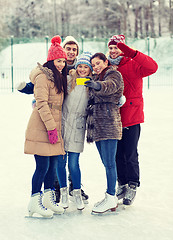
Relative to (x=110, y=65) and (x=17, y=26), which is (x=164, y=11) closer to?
(x=17, y=26)

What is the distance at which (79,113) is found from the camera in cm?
355

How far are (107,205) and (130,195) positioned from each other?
1.03 ft

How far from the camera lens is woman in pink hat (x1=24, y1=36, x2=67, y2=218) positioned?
3.34 metres

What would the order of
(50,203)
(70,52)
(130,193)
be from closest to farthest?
1. (50,203)
2. (130,193)
3. (70,52)

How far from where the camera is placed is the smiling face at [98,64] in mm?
3469

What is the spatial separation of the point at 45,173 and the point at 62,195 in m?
0.36

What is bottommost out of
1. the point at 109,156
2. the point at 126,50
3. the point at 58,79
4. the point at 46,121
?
the point at 109,156

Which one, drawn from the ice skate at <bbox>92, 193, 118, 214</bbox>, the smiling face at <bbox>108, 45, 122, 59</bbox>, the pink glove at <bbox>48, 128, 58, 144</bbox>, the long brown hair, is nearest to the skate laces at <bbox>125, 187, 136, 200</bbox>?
the ice skate at <bbox>92, 193, 118, 214</bbox>

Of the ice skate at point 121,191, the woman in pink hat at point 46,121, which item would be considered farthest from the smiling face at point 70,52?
the ice skate at point 121,191

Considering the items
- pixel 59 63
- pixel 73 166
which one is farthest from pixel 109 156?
pixel 59 63

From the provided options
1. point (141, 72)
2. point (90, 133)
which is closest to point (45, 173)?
point (90, 133)

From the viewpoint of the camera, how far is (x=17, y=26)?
44.2 metres

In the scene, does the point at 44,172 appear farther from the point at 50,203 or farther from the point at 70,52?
the point at 70,52

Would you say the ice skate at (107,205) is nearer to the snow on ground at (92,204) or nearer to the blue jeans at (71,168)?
the snow on ground at (92,204)
